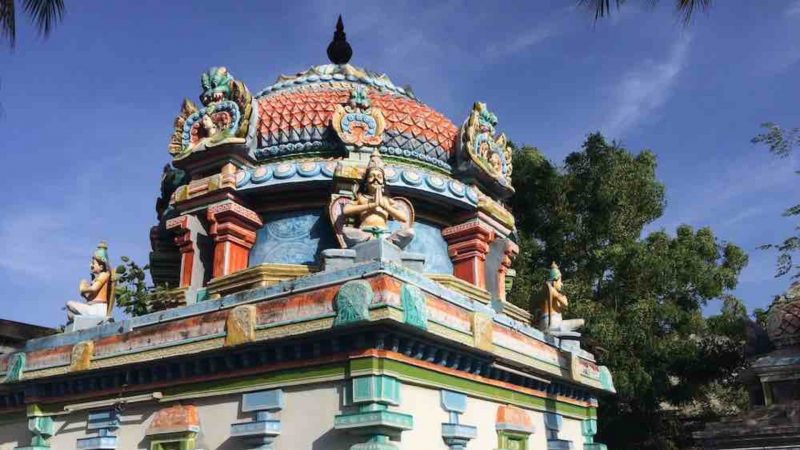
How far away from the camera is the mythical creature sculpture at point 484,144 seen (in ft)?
47.9

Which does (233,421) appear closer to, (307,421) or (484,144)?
(307,421)

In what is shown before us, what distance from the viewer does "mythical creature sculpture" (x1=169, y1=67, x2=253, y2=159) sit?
44.9 ft

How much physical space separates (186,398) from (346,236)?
2.97 m

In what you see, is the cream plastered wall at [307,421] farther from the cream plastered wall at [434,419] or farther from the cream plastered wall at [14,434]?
the cream plastered wall at [14,434]

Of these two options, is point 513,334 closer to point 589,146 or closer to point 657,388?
point 657,388

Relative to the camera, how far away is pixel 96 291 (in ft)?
41.9

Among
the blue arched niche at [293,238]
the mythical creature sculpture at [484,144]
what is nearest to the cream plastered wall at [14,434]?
the blue arched niche at [293,238]

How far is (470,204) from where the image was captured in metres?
14.1

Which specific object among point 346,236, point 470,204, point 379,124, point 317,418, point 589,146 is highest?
point 589,146

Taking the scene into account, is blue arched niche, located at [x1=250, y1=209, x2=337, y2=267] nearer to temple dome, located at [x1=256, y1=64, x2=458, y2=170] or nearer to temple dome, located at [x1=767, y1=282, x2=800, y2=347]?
temple dome, located at [x1=256, y1=64, x2=458, y2=170]

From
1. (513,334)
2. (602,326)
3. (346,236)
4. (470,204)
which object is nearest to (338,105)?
(470,204)

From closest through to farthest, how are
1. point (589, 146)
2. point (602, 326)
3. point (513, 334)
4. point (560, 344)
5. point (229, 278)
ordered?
point (513, 334), point (229, 278), point (560, 344), point (602, 326), point (589, 146)

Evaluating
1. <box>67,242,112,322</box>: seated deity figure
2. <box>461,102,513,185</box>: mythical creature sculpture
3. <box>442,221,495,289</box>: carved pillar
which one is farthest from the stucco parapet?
<box>461,102,513,185</box>: mythical creature sculpture

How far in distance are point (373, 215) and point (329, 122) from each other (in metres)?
3.82
